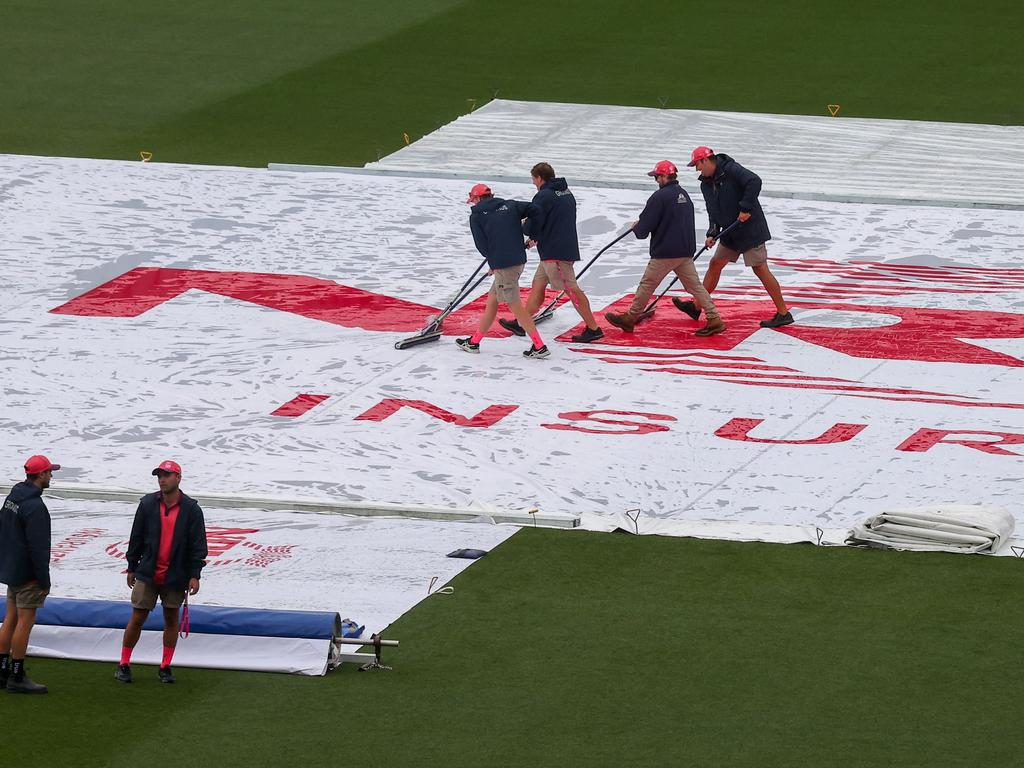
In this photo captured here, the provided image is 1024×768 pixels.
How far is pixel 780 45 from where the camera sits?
3170 cm

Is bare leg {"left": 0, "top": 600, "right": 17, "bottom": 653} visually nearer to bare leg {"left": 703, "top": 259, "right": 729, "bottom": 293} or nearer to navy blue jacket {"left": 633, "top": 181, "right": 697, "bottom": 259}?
navy blue jacket {"left": 633, "top": 181, "right": 697, "bottom": 259}

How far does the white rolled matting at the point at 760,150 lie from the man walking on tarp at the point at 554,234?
556cm

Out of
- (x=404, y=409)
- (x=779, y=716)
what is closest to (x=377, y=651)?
(x=779, y=716)

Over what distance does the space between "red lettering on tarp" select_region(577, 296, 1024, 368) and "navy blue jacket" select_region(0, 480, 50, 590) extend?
772 cm

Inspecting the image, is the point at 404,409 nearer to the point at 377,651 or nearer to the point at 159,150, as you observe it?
the point at 377,651

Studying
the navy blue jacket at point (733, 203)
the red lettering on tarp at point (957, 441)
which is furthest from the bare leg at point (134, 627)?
the navy blue jacket at point (733, 203)

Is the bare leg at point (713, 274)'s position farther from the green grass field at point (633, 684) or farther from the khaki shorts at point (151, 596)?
the khaki shorts at point (151, 596)

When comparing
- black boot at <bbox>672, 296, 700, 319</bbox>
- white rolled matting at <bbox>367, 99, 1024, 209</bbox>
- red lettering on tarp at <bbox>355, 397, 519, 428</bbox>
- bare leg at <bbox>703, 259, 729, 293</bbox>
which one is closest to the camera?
red lettering on tarp at <bbox>355, 397, 519, 428</bbox>

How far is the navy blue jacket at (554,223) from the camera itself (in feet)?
56.9

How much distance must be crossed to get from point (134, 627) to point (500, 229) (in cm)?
677

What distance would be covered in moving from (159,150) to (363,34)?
7816 mm

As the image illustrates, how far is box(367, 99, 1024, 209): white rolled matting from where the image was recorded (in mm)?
23281

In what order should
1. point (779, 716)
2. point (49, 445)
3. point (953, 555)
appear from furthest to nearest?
point (49, 445) → point (953, 555) → point (779, 716)

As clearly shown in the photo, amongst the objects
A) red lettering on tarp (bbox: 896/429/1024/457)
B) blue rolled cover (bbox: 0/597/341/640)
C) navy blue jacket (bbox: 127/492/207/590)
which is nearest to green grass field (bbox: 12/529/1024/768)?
blue rolled cover (bbox: 0/597/341/640)
